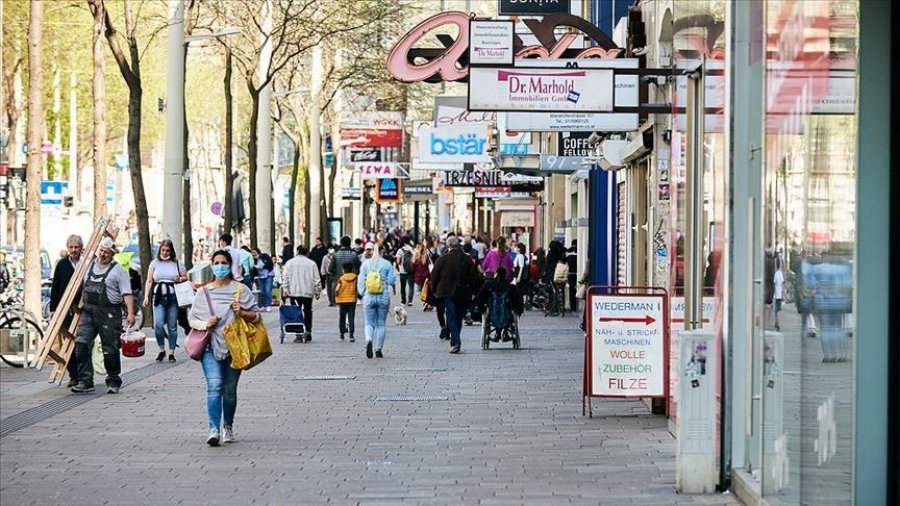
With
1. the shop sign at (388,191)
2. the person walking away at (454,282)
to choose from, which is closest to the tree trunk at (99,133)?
the person walking away at (454,282)

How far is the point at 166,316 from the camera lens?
22031mm

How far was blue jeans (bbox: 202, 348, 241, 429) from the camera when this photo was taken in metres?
13.3

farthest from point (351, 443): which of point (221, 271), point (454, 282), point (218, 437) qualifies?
point (454, 282)

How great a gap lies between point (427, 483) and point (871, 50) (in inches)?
179

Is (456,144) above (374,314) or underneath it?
above

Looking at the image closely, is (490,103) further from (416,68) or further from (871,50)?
(871,50)

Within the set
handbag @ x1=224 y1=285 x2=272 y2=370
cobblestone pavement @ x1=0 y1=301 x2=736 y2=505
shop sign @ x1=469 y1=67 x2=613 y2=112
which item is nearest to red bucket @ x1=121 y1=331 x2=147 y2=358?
cobblestone pavement @ x1=0 y1=301 x2=736 y2=505

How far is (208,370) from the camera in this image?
1343cm

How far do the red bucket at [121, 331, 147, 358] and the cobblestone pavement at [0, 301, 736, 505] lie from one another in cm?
46

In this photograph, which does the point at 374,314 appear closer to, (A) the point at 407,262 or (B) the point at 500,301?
(B) the point at 500,301

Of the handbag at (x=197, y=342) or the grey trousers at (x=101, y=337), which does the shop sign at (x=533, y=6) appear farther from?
the handbag at (x=197, y=342)

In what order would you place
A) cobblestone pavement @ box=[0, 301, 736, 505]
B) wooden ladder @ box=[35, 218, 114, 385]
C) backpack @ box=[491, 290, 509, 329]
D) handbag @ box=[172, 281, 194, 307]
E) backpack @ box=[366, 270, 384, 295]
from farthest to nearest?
1. backpack @ box=[491, 290, 509, 329]
2. backpack @ box=[366, 270, 384, 295]
3. handbag @ box=[172, 281, 194, 307]
4. wooden ladder @ box=[35, 218, 114, 385]
5. cobblestone pavement @ box=[0, 301, 736, 505]

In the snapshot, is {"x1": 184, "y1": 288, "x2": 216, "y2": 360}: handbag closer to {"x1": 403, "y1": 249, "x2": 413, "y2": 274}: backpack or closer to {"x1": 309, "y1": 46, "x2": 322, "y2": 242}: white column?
{"x1": 403, "y1": 249, "x2": 413, "y2": 274}: backpack

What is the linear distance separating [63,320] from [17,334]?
3484 mm
